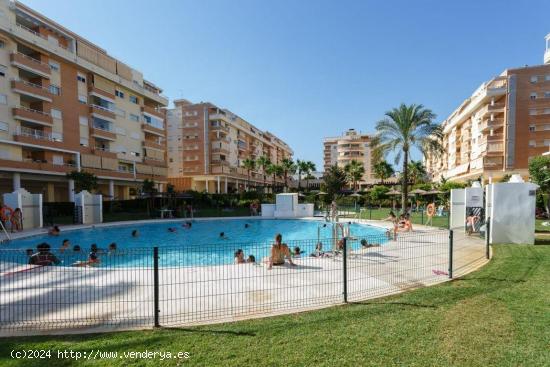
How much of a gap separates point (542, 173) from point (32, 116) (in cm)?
4845

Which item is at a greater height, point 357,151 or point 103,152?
point 357,151

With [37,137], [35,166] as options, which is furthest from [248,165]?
[35,166]

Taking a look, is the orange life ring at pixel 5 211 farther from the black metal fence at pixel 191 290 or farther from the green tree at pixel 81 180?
the black metal fence at pixel 191 290

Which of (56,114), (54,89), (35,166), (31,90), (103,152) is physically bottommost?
(35,166)

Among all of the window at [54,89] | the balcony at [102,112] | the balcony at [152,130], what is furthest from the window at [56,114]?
the balcony at [152,130]

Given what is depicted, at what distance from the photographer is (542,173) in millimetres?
21703

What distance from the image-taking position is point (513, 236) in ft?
38.8

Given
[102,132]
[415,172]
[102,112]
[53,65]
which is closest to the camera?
[53,65]

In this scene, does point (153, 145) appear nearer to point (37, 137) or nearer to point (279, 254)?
point (37, 137)

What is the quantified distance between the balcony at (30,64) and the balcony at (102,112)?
21.0ft

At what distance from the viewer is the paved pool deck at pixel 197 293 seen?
503 cm

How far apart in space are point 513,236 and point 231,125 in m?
61.0

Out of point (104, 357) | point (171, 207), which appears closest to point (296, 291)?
point (104, 357)

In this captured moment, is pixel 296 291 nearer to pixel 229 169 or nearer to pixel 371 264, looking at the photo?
pixel 371 264
